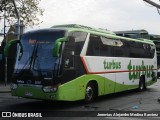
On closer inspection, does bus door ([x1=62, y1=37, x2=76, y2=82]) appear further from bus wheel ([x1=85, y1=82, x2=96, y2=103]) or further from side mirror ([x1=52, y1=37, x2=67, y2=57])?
bus wheel ([x1=85, y1=82, x2=96, y2=103])

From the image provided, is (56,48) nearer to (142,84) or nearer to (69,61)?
(69,61)

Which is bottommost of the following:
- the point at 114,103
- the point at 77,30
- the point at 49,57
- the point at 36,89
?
the point at 114,103

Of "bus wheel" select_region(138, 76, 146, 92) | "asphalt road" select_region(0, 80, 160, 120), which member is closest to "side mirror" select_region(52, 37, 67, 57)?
"asphalt road" select_region(0, 80, 160, 120)

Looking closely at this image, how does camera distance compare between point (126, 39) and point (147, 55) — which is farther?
point (147, 55)

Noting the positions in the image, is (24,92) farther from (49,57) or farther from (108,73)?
(108,73)

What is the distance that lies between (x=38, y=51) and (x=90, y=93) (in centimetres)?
304

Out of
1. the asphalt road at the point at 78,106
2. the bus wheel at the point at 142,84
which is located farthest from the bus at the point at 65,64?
the bus wheel at the point at 142,84

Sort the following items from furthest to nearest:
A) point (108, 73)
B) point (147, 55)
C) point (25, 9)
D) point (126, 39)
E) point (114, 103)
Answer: point (25, 9), point (147, 55), point (126, 39), point (108, 73), point (114, 103)

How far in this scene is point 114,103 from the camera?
613 inches

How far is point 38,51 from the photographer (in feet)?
44.5

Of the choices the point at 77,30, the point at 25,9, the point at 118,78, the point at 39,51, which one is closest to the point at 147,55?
the point at 118,78

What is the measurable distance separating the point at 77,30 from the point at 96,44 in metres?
1.62

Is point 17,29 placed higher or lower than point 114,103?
higher

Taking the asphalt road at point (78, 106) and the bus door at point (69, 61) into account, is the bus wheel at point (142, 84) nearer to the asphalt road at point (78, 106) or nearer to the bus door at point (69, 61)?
the asphalt road at point (78, 106)
